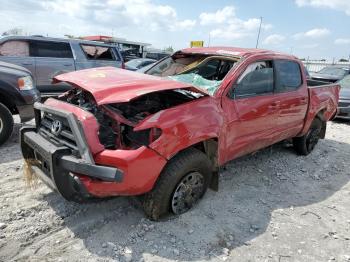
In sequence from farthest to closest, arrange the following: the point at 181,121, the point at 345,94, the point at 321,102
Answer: the point at 345,94 → the point at 321,102 → the point at 181,121

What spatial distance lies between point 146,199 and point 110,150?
69cm

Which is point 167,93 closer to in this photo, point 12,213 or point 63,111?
point 63,111

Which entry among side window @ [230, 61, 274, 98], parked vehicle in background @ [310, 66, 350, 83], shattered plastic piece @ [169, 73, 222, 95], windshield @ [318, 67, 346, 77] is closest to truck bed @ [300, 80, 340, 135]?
side window @ [230, 61, 274, 98]

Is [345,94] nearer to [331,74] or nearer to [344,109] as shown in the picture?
[344,109]

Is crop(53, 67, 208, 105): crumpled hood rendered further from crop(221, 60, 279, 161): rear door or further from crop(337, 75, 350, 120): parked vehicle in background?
crop(337, 75, 350, 120): parked vehicle in background

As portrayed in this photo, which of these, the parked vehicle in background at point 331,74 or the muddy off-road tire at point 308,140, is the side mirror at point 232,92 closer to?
the muddy off-road tire at point 308,140

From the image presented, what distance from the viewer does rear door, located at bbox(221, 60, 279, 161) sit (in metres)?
3.98

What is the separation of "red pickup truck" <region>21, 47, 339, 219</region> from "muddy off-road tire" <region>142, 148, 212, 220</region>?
0.4 inches

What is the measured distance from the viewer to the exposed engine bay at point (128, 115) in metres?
3.18

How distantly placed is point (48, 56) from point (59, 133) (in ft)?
18.7

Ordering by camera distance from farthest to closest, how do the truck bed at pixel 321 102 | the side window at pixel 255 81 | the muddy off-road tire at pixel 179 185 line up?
1. the truck bed at pixel 321 102
2. the side window at pixel 255 81
3. the muddy off-road tire at pixel 179 185

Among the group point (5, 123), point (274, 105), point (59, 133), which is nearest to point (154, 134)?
point (59, 133)

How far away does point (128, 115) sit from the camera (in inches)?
135

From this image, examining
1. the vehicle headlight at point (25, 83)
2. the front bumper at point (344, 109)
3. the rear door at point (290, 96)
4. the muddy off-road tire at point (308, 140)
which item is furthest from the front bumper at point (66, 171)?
Result: the front bumper at point (344, 109)
